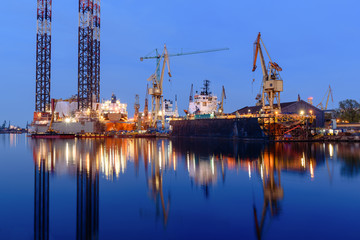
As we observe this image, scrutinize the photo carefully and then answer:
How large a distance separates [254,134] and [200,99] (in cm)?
2606

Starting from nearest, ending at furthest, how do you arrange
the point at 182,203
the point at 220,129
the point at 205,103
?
the point at 182,203
the point at 220,129
the point at 205,103

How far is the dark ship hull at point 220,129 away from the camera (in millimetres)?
49188

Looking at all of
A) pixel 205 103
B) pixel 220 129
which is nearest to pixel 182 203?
pixel 220 129

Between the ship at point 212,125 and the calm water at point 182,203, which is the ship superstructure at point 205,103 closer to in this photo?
the ship at point 212,125

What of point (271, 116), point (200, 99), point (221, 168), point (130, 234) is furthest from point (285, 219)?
point (200, 99)

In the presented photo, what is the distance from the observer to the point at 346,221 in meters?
9.20

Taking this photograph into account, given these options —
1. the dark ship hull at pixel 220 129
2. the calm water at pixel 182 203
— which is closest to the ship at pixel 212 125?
the dark ship hull at pixel 220 129

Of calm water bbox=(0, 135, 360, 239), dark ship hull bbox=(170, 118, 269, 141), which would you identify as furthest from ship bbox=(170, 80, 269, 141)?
calm water bbox=(0, 135, 360, 239)

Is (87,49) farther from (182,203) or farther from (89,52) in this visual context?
(182,203)

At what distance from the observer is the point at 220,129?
181 feet

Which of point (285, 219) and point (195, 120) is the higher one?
point (195, 120)

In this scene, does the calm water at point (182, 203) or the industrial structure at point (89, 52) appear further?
the industrial structure at point (89, 52)

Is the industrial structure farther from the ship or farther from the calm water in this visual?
the calm water

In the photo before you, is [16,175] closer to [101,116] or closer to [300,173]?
[300,173]
